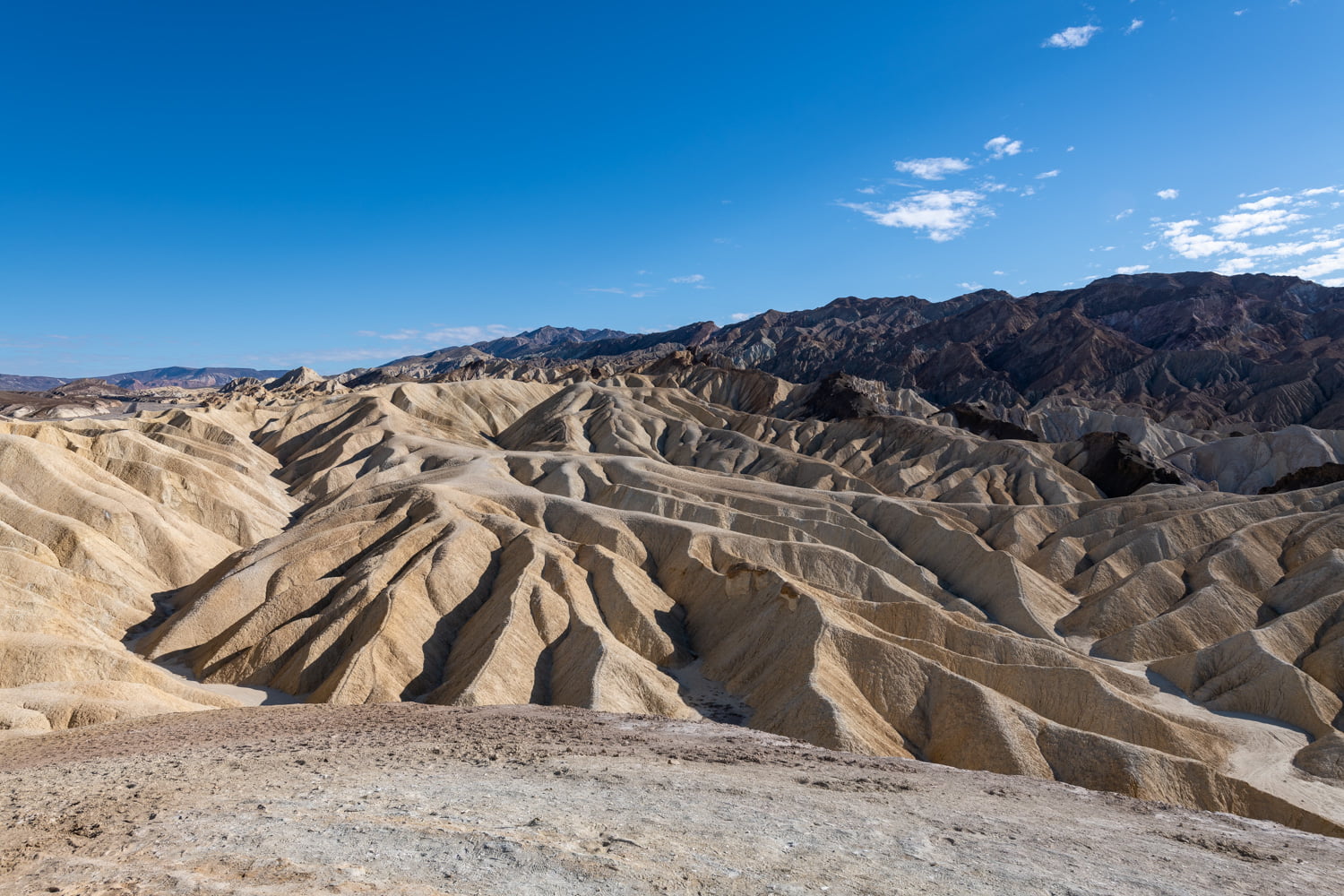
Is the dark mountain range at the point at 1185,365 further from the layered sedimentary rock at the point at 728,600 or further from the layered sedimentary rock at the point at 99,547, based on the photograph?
the layered sedimentary rock at the point at 99,547

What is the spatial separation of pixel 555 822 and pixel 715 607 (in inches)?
1179

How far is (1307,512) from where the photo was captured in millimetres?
57094

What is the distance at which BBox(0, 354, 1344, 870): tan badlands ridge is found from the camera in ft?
100

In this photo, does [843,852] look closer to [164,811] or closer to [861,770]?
[861,770]

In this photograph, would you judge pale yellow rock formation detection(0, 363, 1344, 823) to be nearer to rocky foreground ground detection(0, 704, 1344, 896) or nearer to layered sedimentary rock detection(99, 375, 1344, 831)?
layered sedimentary rock detection(99, 375, 1344, 831)

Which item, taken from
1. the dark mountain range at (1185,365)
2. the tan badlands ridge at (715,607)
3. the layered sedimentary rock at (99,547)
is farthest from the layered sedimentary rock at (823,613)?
the dark mountain range at (1185,365)

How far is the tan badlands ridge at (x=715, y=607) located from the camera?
1204 inches

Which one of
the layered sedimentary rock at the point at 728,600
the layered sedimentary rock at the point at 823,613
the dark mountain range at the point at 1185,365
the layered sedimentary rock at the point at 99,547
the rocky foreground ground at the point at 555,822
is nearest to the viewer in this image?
the rocky foreground ground at the point at 555,822

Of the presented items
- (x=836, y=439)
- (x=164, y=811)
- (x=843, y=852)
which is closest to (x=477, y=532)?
(x=164, y=811)

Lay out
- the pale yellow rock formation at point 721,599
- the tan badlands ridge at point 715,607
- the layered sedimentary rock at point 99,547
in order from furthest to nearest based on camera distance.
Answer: the pale yellow rock formation at point 721,599
the tan badlands ridge at point 715,607
the layered sedimentary rock at point 99,547

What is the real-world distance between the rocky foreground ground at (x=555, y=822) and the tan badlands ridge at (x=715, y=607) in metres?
8.04

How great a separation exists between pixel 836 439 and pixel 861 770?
91032 mm

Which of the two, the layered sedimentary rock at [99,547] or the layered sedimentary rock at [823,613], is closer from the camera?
the layered sedimentary rock at [99,547]

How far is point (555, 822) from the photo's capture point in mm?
15445
